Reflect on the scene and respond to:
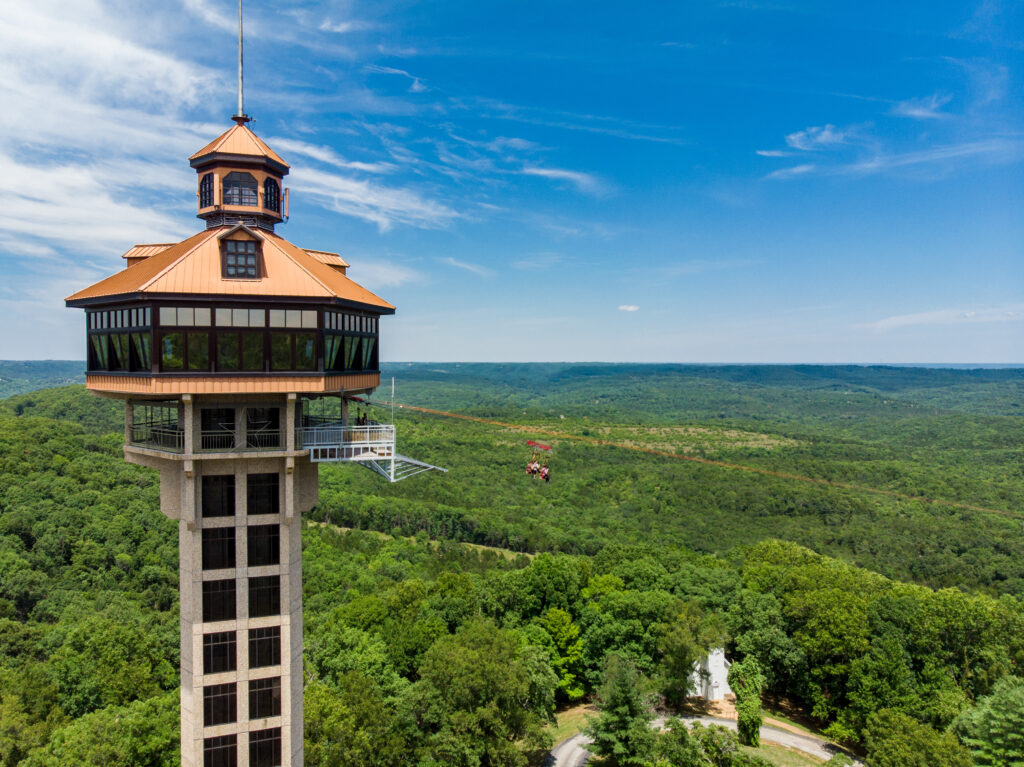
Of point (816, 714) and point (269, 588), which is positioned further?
point (816, 714)

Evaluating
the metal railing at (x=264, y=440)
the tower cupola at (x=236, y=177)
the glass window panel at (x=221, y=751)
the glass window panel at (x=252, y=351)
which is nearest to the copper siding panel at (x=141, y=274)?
the tower cupola at (x=236, y=177)

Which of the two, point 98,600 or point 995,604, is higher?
point 995,604

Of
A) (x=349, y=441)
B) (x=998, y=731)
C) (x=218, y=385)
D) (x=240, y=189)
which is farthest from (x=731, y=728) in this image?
(x=240, y=189)

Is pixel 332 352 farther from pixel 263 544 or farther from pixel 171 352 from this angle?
pixel 263 544

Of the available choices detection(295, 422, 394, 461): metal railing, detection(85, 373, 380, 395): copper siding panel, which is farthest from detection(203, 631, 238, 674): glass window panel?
detection(85, 373, 380, 395): copper siding panel

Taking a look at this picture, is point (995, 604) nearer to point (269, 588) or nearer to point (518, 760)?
point (518, 760)

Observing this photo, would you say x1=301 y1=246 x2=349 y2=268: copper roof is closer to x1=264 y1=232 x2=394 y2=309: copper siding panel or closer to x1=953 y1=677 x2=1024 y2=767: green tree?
x1=264 y1=232 x2=394 y2=309: copper siding panel

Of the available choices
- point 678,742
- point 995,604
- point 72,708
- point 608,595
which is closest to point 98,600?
point 72,708
